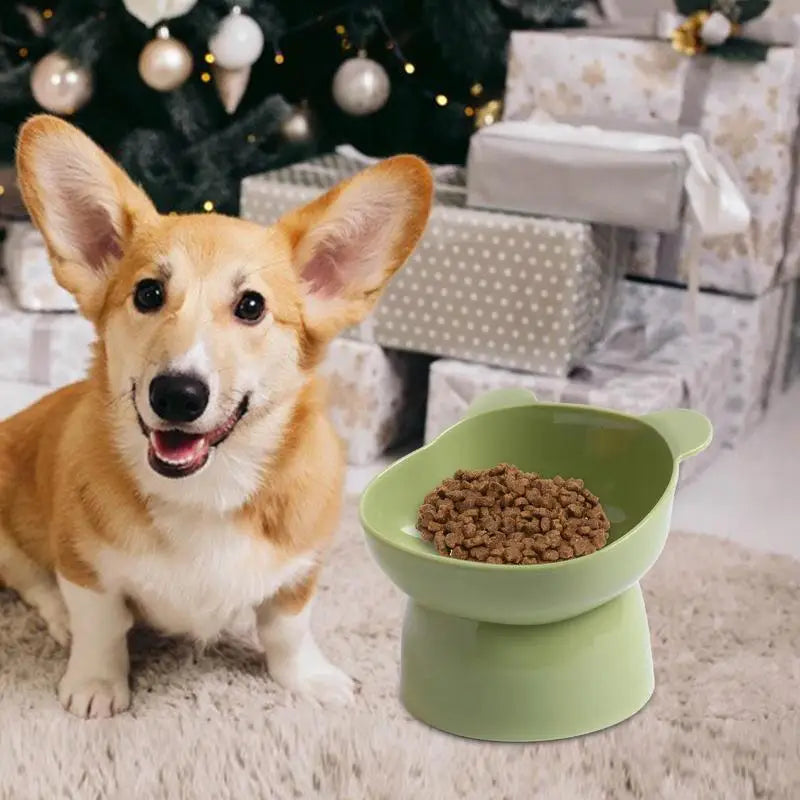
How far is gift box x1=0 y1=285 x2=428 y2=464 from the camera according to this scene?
69.8 inches

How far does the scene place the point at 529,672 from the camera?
773 millimetres

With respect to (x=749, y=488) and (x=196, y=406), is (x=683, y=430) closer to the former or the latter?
(x=196, y=406)

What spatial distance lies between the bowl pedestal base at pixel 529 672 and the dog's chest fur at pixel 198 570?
0.90 feet

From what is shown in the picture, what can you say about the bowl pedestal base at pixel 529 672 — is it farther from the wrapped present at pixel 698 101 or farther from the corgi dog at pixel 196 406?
the wrapped present at pixel 698 101

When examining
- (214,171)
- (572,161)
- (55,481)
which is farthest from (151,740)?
(214,171)

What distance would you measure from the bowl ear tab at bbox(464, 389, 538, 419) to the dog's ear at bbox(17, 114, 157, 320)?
1.04 feet

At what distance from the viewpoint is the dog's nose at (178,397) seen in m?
0.89

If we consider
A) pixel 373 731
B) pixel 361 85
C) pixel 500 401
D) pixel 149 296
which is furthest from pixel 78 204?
pixel 361 85

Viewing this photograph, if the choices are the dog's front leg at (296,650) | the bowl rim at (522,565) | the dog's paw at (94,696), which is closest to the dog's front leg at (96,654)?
the dog's paw at (94,696)

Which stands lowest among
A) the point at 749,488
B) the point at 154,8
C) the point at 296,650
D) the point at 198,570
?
the point at 749,488

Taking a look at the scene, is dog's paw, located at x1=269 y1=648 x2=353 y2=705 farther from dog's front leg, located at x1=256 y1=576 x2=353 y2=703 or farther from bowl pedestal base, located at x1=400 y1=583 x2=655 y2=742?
bowl pedestal base, located at x1=400 y1=583 x2=655 y2=742

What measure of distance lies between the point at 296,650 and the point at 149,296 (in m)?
0.38

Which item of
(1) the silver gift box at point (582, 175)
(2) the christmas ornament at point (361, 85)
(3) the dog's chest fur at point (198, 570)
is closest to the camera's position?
(3) the dog's chest fur at point (198, 570)

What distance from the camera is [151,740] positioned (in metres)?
1.05
